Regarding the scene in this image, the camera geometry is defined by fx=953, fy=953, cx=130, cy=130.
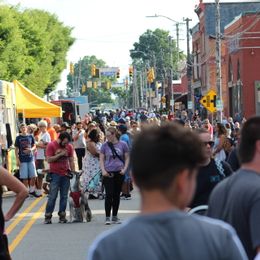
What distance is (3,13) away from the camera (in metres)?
61.4

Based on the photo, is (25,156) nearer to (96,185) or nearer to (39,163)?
(96,185)

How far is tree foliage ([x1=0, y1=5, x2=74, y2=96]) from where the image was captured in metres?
61.7

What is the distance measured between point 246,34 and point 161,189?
58413mm

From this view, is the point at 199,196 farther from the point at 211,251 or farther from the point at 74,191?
the point at 74,191

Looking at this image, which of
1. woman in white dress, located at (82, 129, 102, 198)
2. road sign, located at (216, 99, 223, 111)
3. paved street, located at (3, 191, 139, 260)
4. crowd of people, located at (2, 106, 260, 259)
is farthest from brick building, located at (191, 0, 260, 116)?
crowd of people, located at (2, 106, 260, 259)

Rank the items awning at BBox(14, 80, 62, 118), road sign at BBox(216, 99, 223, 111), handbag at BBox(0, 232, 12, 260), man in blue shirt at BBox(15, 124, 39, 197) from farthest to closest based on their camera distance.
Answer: road sign at BBox(216, 99, 223, 111), awning at BBox(14, 80, 62, 118), man in blue shirt at BBox(15, 124, 39, 197), handbag at BBox(0, 232, 12, 260)

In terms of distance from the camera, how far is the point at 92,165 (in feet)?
65.6

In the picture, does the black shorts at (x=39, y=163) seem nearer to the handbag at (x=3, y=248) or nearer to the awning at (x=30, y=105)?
the awning at (x=30, y=105)

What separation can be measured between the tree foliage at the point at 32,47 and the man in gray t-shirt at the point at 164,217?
56145 mm

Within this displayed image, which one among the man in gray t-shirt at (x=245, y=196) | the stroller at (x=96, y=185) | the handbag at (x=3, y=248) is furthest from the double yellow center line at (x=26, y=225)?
the man in gray t-shirt at (x=245, y=196)

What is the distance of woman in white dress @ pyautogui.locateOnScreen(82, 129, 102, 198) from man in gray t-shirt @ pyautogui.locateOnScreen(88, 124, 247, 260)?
15741 millimetres

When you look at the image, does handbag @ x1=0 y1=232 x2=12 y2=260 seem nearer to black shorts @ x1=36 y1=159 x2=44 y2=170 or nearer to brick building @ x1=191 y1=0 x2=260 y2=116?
black shorts @ x1=36 y1=159 x2=44 y2=170

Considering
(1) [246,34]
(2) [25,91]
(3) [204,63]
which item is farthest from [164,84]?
(2) [25,91]

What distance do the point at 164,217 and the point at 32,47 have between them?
7678 centimetres
